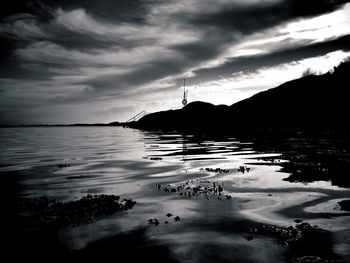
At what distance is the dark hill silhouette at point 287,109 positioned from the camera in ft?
296

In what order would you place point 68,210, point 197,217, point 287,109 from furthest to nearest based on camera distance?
1. point 287,109
2. point 68,210
3. point 197,217

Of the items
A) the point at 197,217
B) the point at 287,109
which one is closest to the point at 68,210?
the point at 197,217

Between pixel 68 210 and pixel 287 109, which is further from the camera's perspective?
pixel 287 109

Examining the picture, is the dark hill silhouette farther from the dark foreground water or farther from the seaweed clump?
the seaweed clump

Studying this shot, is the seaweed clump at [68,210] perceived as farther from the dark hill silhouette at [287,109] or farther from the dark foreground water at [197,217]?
the dark hill silhouette at [287,109]

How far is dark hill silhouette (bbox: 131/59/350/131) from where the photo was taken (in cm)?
9031

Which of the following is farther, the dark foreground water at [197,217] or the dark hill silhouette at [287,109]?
the dark hill silhouette at [287,109]

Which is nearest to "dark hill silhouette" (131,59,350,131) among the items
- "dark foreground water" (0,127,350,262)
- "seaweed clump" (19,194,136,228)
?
"dark foreground water" (0,127,350,262)

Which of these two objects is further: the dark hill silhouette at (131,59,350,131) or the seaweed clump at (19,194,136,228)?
the dark hill silhouette at (131,59,350,131)

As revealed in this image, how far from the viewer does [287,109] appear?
111 meters

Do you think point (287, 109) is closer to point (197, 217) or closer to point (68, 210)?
point (197, 217)

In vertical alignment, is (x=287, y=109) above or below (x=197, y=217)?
above

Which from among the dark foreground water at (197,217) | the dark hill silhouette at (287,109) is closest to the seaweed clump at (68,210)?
the dark foreground water at (197,217)

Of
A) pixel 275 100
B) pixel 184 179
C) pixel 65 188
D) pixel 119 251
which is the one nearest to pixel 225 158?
pixel 184 179
